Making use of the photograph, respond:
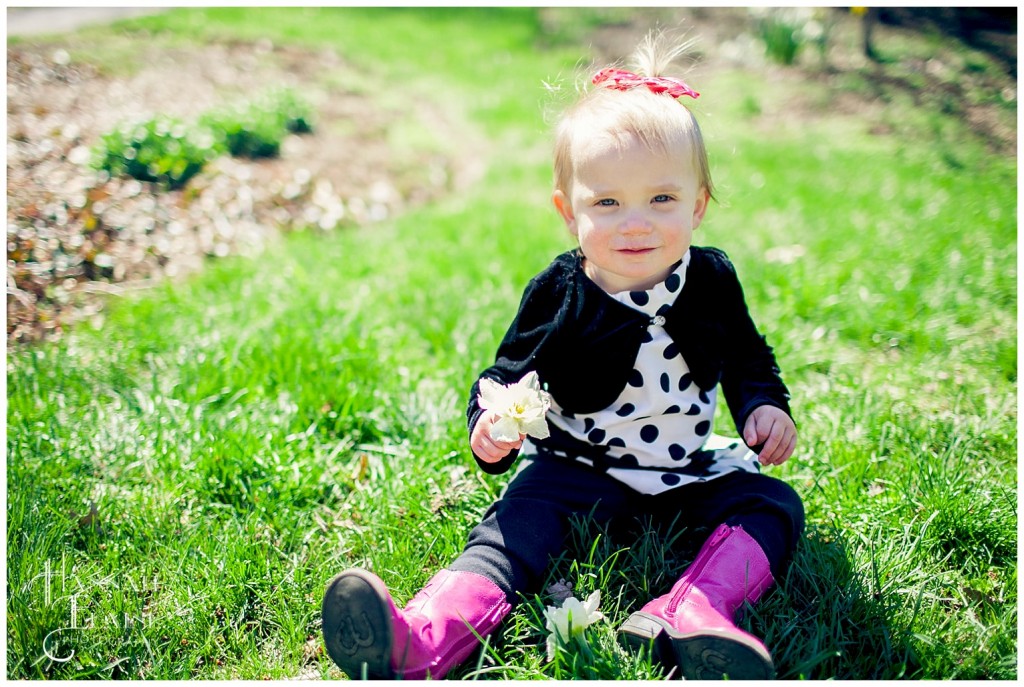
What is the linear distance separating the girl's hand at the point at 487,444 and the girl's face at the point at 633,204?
48cm

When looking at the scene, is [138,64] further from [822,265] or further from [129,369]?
[822,265]

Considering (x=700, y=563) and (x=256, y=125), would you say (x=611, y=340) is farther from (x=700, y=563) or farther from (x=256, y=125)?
(x=256, y=125)

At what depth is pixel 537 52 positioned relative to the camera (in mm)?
9914

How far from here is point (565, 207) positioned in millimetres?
2127

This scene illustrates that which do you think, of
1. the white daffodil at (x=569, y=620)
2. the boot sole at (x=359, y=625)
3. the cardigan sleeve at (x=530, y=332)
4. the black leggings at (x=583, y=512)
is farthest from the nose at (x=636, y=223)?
the boot sole at (x=359, y=625)

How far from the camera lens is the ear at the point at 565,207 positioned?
2.11 m

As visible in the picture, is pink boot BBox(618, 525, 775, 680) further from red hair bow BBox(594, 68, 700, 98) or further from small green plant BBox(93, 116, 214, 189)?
small green plant BBox(93, 116, 214, 189)

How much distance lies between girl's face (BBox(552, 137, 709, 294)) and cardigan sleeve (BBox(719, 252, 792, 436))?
0.89ft

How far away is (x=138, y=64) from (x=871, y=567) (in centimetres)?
618

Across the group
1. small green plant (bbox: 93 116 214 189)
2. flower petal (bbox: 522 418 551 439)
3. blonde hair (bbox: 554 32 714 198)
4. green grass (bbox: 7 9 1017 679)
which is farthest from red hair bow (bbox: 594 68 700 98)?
small green plant (bbox: 93 116 214 189)

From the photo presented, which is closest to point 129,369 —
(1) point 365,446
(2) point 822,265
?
(1) point 365,446

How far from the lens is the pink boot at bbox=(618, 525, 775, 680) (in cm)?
158

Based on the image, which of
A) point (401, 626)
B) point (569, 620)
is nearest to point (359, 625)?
point (401, 626)

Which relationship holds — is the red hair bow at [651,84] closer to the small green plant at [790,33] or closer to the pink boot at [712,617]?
the pink boot at [712,617]
